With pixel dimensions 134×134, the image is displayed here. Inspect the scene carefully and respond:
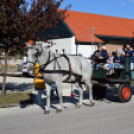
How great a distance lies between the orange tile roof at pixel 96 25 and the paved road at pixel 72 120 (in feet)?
63.3

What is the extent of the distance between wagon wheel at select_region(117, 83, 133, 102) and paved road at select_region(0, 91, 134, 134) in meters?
0.32

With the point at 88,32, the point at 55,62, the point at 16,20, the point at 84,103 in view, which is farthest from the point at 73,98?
the point at 88,32

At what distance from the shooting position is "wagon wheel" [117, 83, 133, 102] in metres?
8.42

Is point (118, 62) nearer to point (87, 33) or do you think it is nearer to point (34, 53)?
point (34, 53)

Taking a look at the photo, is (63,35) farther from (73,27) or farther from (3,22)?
(3,22)

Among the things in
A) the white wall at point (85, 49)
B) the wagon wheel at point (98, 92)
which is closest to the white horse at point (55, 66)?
the wagon wheel at point (98, 92)

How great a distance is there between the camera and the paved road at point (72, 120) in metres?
5.53

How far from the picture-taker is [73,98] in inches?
395

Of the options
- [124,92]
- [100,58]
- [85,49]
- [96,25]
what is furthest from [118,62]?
[96,25]

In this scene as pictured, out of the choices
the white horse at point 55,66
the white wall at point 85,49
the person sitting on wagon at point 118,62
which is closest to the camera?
the white horse at point 55,66

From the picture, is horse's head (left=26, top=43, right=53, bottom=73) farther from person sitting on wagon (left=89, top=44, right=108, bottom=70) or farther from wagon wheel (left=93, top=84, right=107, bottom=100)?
wagon wheel (left=93, top=84, right=107, bottom=100)

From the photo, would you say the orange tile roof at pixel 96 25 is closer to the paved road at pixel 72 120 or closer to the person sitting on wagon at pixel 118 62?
the person sitting on wagon at pixel 118 62

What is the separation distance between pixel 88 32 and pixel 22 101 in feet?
67.5

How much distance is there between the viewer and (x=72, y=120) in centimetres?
645
